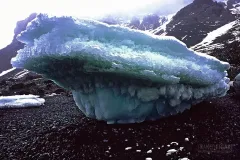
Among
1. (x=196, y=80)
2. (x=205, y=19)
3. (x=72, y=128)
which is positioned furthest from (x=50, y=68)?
(x=205, y=19)

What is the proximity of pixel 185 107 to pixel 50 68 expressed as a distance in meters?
5.36

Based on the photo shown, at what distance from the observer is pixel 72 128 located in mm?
13000

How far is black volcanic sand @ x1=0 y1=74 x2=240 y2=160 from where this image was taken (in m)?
9.42

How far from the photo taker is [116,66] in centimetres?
1088

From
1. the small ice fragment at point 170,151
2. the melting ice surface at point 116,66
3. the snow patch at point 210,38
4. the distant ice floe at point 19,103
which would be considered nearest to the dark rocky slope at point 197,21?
the snow patch at point 210,38

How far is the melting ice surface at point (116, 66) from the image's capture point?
36.7ft

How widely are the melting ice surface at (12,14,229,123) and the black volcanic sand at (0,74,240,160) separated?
2.22 feet

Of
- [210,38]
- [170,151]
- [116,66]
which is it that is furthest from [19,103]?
[210,38]

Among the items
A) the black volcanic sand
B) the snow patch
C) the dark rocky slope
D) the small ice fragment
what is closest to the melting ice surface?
the black volcanic sand

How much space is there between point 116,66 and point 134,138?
7.52 ft

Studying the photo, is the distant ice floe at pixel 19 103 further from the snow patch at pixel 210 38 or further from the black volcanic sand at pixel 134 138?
the snow patch at pixel 210 38

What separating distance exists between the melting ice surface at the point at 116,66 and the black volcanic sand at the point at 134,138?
26.6 inches

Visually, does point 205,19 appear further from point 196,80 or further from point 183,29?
point 196,80

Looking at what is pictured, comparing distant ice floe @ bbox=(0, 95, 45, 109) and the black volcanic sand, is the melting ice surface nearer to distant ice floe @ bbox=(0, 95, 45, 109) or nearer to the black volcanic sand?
the black volcanic sand
